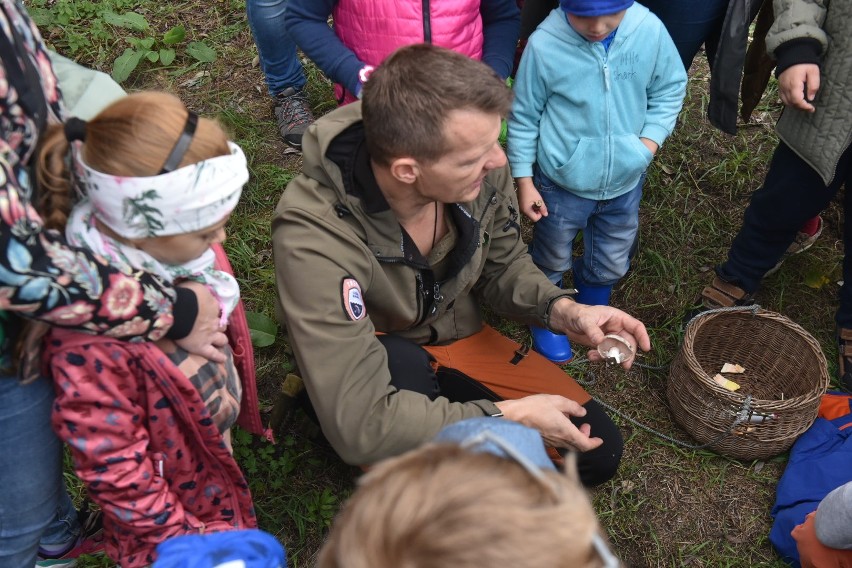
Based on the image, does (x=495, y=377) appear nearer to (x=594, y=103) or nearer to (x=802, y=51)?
(x=594, y=103)

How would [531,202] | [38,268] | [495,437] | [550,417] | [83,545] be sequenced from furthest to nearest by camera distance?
1. [531,202]
2. [83,545]
3. [550,417]
4. [38,268]
5. [495,437]

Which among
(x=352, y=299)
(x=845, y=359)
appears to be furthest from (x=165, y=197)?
(x=845, y=359)

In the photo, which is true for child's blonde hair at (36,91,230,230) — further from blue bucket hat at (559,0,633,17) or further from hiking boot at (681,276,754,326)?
hiking boot at (681,276,754,326)

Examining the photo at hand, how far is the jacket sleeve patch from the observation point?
218cm

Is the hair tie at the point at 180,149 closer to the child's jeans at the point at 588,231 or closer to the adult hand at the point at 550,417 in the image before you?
the adult hand at the point at 550,417

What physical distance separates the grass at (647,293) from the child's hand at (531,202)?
749 mm

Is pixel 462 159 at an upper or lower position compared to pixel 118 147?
lower

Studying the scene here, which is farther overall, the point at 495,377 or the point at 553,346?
the point at 553,346

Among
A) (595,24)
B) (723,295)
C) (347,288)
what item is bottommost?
(723,295)

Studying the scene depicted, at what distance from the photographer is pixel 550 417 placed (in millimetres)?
2350

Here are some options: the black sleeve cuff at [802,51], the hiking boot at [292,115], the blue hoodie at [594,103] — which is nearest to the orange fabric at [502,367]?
the blue hoodie at [594,103]

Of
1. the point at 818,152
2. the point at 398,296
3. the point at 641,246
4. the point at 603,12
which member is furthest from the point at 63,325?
the point at 641,246

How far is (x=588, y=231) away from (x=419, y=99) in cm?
148

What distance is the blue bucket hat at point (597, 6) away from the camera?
8.74 ft
